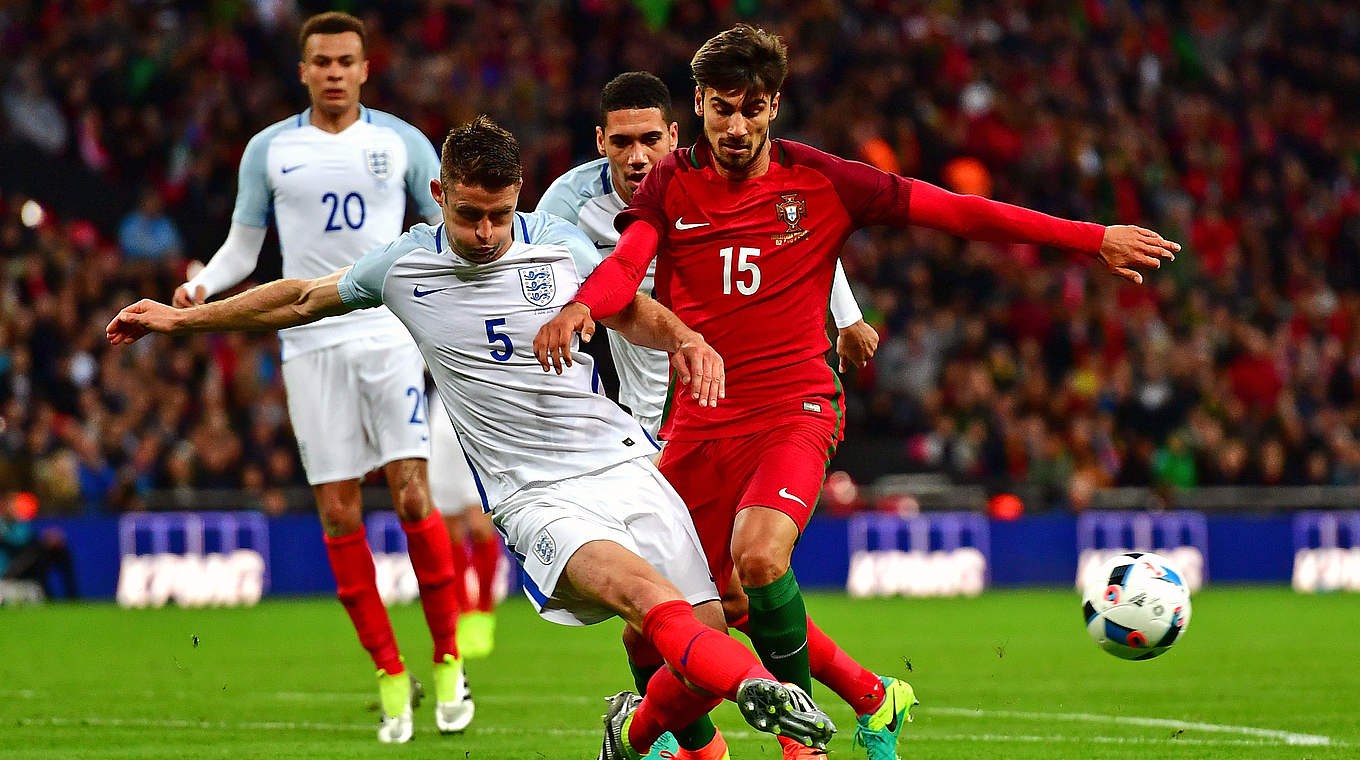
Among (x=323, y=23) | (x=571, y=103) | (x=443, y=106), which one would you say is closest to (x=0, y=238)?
(x=443, y=106)

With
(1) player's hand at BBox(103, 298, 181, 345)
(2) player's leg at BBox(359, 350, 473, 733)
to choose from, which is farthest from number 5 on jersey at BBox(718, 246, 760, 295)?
(2) player's leg at BBox(359, 350, 473, 733)

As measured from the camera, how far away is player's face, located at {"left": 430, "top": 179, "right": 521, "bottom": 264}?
555 cm

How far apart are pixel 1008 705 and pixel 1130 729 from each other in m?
1.12

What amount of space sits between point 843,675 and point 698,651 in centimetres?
122

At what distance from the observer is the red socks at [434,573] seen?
304 inches

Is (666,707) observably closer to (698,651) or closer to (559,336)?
(698,651)

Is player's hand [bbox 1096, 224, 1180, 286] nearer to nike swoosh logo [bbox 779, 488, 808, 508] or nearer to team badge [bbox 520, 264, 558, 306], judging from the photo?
nike swoosh logo [bbox 779, 488, 808, 508]

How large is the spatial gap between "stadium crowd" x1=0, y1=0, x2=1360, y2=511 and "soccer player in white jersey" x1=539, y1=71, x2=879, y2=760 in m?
11.0

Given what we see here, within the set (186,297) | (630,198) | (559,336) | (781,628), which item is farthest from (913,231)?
(559,336)

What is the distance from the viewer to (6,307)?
17375 mm

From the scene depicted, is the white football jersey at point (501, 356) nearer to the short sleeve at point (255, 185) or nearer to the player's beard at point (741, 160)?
the player's beard at point (741, 160)

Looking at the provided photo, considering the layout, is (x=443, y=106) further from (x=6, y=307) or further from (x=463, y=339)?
(x=463, y=339)

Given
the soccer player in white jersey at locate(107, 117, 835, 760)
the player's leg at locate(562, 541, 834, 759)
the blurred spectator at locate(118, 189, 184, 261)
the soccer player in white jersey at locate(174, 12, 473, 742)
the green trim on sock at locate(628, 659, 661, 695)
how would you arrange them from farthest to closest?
the blurred spectator at locate(118, 189, 184, 261) → the soccer player in white jersey at locate(174, 12, 473, 742) → the green trim on sock at locate(628, 659, 661, 695) → the soccer player in white jersey at locate(107, 117, 835, 760) → the player's leg at locate(562, 541, 834, 759)

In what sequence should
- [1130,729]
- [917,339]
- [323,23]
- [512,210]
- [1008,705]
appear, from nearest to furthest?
[512,210], [1130,729], [323,23], [1008,705], [917,339]
